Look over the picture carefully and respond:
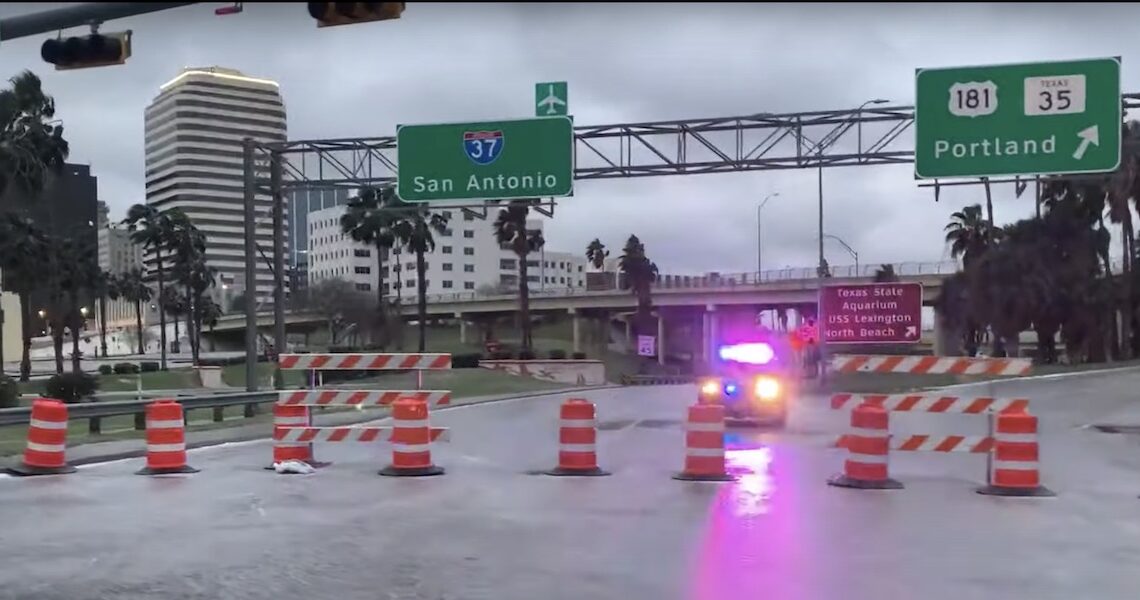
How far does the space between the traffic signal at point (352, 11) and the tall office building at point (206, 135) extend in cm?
2743

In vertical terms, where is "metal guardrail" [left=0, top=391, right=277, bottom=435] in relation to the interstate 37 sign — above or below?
below

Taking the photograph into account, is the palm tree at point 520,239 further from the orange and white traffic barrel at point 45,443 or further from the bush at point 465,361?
the orange and white traffic barrel at point 45,443

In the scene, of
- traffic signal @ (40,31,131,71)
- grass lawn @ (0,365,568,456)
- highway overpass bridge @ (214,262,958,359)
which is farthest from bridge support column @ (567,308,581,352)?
traffic signal @ (40,31,131,71)

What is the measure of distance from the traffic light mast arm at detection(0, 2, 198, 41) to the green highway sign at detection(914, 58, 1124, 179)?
1631 centimetres

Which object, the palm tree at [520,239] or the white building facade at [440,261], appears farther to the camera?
the white building facade at [440,261]

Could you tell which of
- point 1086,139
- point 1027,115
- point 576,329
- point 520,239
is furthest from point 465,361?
point 1086,139

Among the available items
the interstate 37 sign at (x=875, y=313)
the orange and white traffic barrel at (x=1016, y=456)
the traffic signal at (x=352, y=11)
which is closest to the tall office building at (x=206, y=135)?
the interstate 37 sign at (x=875, y=313)

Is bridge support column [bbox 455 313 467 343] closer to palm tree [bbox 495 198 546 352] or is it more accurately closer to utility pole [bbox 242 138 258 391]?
palm tree [bbox 495 198 546 352]

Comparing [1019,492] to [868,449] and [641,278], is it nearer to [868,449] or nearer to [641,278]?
[868,449]

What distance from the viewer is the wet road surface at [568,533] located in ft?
25.5

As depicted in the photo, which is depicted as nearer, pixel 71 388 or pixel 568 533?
pixel 568 533

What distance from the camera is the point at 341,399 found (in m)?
14.1

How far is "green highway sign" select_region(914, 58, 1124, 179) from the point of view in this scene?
70.4ft

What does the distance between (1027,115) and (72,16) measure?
17965 mm
